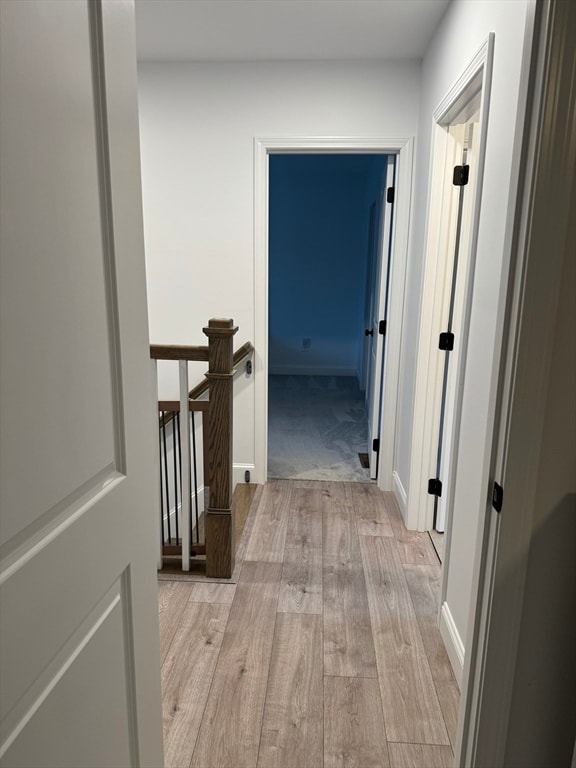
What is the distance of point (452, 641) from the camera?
6.44 ft

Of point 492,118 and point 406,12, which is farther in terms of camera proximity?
point 406,12

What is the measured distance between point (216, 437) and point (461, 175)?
164 centimetres

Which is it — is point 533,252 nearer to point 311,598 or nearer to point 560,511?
point 560,511

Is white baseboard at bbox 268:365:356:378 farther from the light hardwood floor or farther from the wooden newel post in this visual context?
the wooden newel post

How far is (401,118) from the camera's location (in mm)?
3115

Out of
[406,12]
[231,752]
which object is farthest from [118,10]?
[406,12]

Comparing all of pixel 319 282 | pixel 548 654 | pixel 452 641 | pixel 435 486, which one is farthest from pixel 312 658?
pixel 319 282

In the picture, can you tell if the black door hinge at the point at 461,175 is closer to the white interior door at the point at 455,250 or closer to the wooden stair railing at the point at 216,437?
the white interior door at the point at 455,250

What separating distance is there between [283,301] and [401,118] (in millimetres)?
3827

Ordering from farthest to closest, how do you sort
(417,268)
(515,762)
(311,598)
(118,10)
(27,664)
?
1. (417,268)
2. (311,598)
3. (515,762)
4. (118,10)
5. (27,664)

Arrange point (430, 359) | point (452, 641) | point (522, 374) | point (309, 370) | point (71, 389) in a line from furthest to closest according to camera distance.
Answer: point (309, 370)
point (430, 359)
point (452, 641)
point (522, 374)
point (71, 389)

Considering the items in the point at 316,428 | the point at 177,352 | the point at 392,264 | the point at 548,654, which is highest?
the point at 392,264

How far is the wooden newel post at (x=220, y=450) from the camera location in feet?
7.38

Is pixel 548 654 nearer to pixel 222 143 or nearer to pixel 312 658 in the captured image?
pixel 312 658
